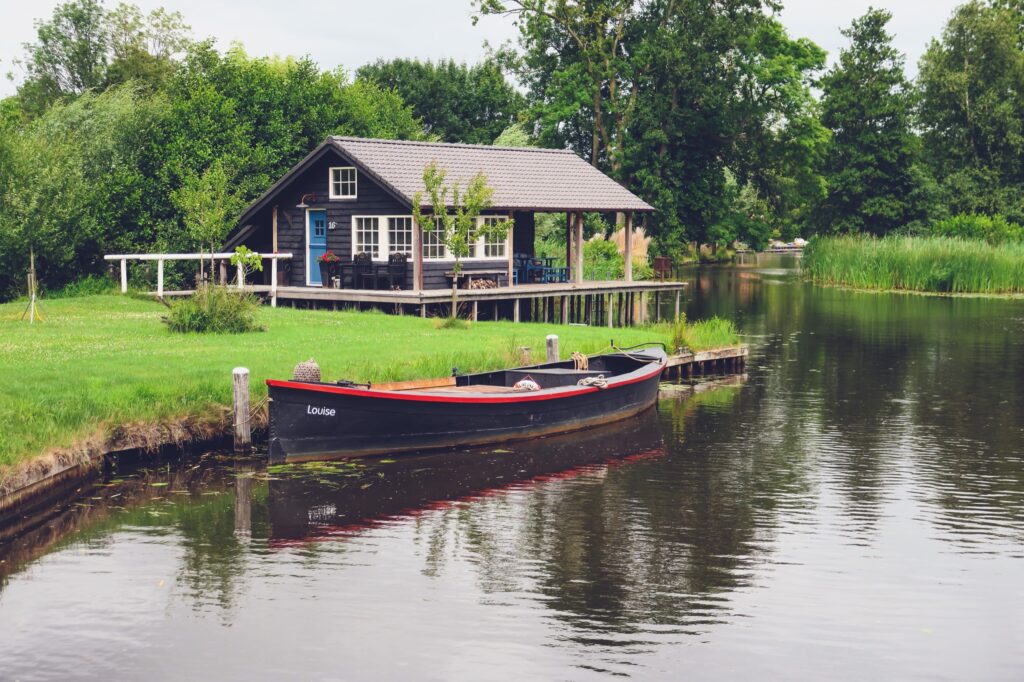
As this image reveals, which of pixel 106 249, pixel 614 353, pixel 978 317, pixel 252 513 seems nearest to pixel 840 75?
pixel 978 317

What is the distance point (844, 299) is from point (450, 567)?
49976 mm

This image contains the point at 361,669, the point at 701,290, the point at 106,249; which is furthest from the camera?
the point at 701,290

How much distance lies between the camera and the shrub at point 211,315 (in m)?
31.0

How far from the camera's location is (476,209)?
3622cm

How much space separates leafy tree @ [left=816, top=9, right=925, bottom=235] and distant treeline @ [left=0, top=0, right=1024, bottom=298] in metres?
0.15

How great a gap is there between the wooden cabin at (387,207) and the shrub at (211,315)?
28.3 feet

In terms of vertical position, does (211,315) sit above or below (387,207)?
below

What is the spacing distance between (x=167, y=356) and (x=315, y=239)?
57.8 ft

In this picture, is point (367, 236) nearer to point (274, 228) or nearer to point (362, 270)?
point (362, 270)

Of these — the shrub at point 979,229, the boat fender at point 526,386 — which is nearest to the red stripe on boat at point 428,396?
the boat fender at point 526,386

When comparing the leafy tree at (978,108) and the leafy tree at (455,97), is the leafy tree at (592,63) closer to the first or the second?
the leafy tree at (455,97)

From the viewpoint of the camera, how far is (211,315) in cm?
3106

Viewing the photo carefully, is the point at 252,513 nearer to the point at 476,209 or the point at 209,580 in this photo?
the point at 209,580

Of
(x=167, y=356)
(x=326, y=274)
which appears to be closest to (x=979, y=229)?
(x=326, y=274)
